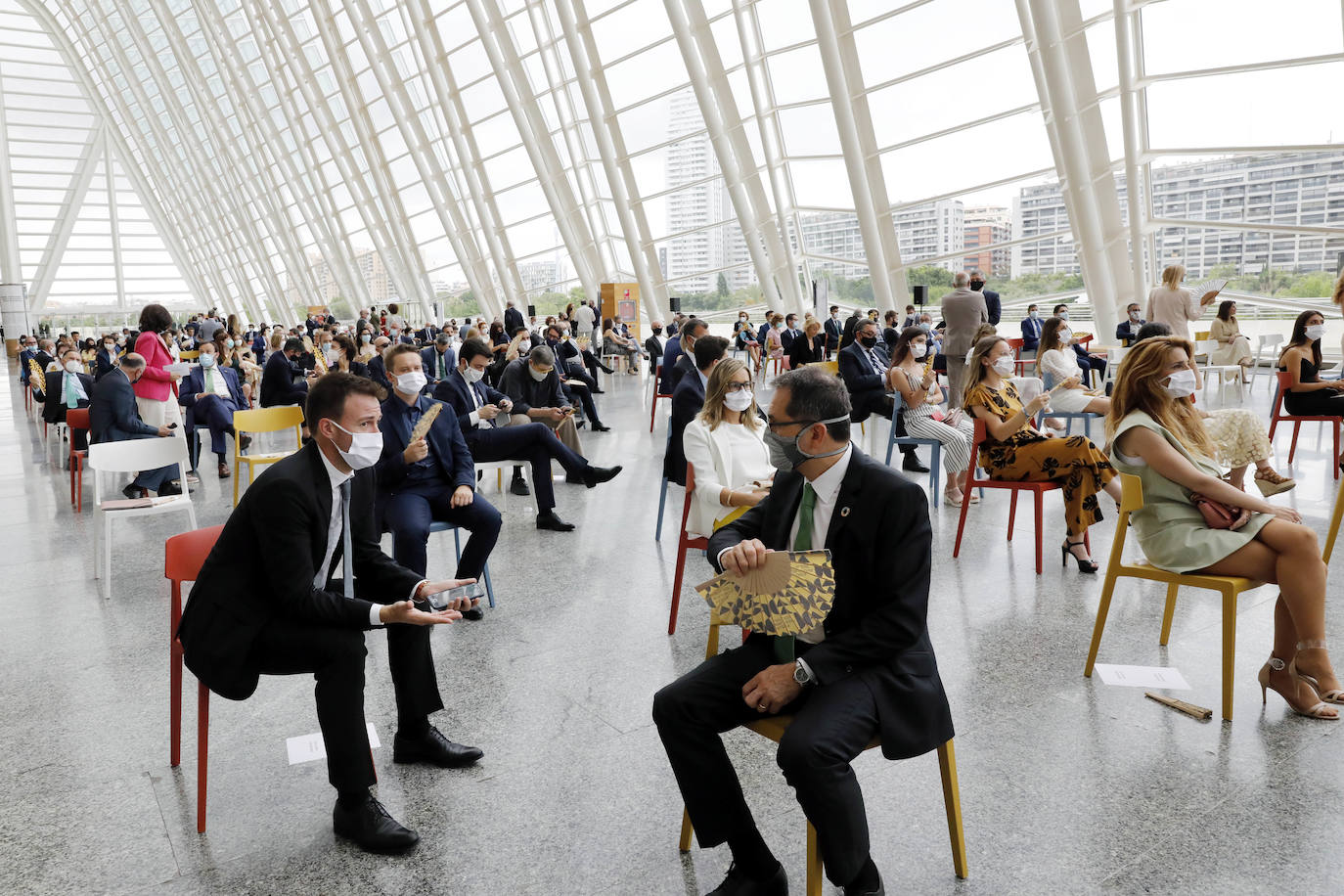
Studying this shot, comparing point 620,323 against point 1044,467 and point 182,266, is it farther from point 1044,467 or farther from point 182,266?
point 182,266

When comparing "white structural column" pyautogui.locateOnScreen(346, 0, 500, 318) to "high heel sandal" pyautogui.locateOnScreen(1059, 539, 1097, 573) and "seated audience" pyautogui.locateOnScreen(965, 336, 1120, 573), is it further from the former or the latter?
"high heel sandal" pyautogui.locateOnScreen(1059, 539, 1097, 573)

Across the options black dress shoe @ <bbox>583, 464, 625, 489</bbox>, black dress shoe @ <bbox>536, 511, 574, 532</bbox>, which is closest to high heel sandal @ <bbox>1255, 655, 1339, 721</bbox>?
black dress shoe @ <bbox>536, 511, 574, 532</bbox>

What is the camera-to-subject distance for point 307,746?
10.5 ft

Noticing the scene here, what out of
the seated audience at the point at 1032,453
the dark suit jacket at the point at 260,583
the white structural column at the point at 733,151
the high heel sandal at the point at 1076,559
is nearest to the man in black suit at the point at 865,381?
the seated audience at the point at 1032,453

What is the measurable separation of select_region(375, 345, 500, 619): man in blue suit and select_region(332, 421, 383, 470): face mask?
5.34 ft

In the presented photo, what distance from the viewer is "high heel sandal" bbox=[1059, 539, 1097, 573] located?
4.82 meters

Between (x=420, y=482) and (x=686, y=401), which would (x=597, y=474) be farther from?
(x=420, y=482)

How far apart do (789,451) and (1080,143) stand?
41.0 ft

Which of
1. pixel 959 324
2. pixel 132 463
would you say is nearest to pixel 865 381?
pixel 959 324

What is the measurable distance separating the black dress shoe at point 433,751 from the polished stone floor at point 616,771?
53 millimetres

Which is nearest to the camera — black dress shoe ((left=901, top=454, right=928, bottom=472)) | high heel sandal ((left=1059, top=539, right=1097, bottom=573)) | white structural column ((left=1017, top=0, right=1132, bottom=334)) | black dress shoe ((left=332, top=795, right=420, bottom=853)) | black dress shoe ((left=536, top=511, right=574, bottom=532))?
black dress shoe ((left=332, top=795, right=420, bottom=853))

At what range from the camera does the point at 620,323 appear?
1916 cm

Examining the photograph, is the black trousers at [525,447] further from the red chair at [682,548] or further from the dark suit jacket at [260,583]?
the dark suit jacket at [260,583]

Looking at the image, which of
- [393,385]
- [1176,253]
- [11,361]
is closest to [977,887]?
[393,385]
